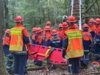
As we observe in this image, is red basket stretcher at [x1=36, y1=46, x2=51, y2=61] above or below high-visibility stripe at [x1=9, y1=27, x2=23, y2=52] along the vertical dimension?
below

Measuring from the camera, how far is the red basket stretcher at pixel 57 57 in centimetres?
1292

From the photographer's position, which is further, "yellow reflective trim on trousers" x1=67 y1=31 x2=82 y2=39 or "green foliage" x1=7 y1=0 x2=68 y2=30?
"green foliage" x1=7 y1=0 x2=68 y2=30

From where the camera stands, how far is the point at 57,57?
1298 centimetres

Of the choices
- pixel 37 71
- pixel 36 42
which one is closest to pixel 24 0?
pixel 36 42

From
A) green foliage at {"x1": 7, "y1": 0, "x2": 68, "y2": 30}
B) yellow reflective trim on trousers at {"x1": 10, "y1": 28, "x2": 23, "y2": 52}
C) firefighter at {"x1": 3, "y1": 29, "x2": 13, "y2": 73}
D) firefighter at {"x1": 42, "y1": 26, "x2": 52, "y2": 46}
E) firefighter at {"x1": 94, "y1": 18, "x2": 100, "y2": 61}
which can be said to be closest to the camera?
yellow reflective trim on trousers at {"x1": 10, "y1": 28, "x2": 23, "y2": 52}

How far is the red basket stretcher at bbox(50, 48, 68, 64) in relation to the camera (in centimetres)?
1292

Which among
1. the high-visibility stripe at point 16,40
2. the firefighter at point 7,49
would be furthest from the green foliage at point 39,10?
the high-visibility stripe at point 16,40

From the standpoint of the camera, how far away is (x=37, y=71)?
12.9m

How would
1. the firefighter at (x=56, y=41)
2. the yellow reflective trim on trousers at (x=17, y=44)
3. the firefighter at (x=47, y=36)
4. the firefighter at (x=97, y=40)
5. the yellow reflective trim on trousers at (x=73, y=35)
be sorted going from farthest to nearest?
the firefighter at (x=97, y=40) < the firefighter at (x=56, y=41) < the firefighter at (x=47, y=36) < the yellow reflective trim on trousers at (x=17, y=44) < the yellow reflective trim on trousers at (x=73, y=35)

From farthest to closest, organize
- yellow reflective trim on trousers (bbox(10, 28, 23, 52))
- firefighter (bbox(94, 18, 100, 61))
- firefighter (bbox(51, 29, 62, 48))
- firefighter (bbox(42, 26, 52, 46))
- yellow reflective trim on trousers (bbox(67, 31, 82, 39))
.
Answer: firefighter (bbox(94, 18, 100, 61))
firefighter (bbox(51, 29, 62, 48))
firefighter (bbox(42, 26, 52, 46))
yellow reflective trim on trousers (bbox(10, 28, 23, 52))
yellow reflective trim on trousers (bbox(67, 31, 82, 39))

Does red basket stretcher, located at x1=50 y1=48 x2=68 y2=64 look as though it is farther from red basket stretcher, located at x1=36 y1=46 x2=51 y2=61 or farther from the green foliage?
the green foliage

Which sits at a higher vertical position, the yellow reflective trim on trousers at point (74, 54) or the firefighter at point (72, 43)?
the firefighter at point (72, 43)

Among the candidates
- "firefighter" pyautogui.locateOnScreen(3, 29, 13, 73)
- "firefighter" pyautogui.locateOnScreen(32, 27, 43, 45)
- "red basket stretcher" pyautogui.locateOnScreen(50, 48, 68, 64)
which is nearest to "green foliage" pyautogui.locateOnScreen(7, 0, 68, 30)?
"firefighter" pyautogui.locateOnScreen(32, 27, 43, 45)

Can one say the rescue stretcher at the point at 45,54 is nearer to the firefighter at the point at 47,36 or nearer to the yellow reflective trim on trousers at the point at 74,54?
the firefighter at the point at 47,36
